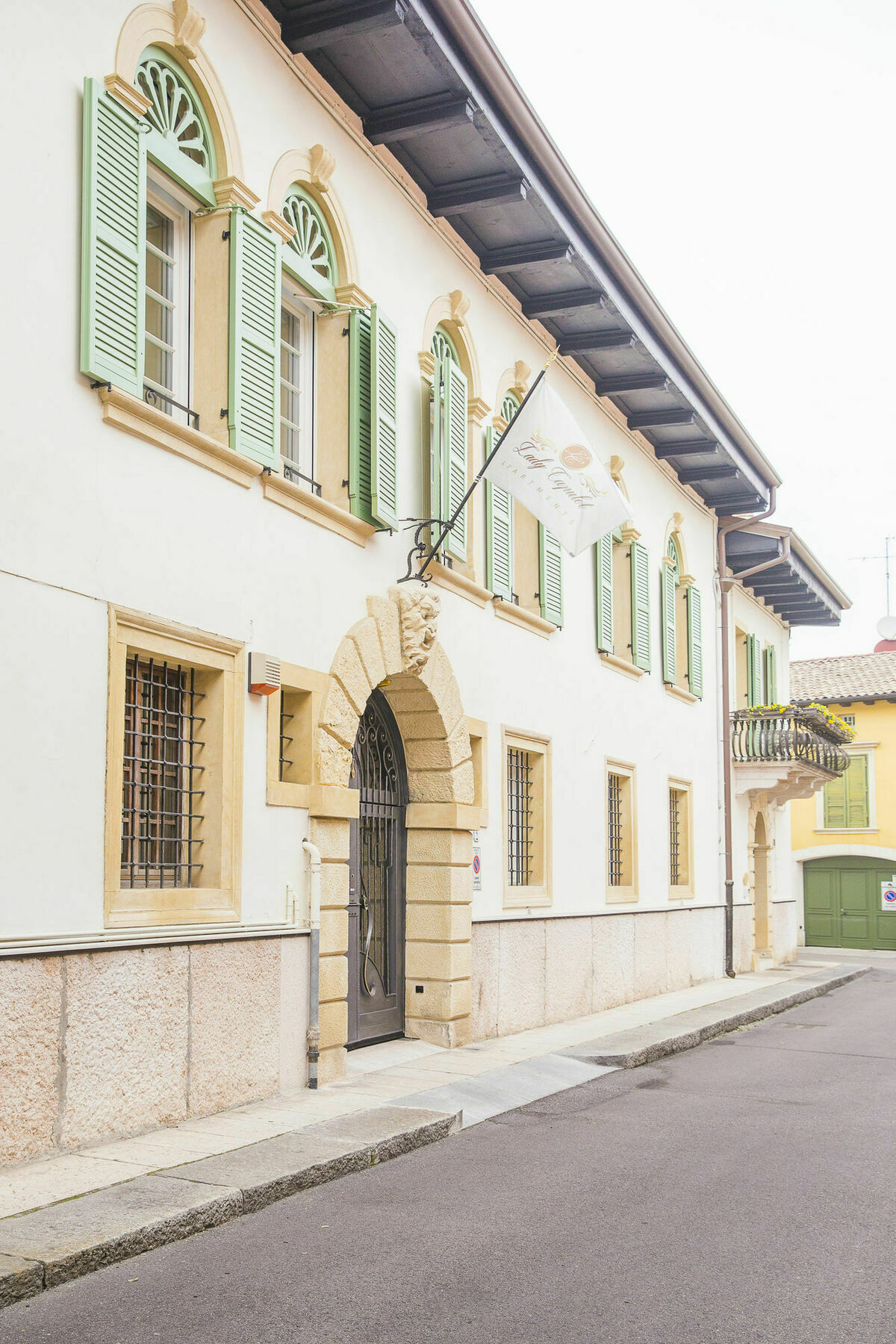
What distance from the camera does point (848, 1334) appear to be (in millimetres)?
4676

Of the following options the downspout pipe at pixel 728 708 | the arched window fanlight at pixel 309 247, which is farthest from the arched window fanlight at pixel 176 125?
the downspout pipe at pixel 728 708

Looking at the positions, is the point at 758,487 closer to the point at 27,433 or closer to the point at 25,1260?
the point at 27,433

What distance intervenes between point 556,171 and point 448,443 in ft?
8.59

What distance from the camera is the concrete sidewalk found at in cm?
550

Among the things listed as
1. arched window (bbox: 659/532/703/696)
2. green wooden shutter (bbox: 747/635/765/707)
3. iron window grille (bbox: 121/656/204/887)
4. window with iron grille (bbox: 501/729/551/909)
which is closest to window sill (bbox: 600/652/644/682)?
arched window (bbox: 659/532/703/696)

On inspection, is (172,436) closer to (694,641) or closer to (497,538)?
(497,538)

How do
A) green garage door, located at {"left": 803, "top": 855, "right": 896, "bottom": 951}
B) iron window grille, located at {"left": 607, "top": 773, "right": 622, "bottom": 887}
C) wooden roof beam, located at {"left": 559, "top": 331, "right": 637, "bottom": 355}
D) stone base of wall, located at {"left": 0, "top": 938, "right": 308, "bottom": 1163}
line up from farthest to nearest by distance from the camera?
green garage door, located at {"left": 803, "top": 855, "right": 896, "bottom": 951} < iron window grille, located at {"left": 607, "top": 773, "right": 622, "bottom": 887} < wooden roof beam, located at {"left": 559, "top": 331, "right": 637, "bottom": 355} < stone base of wall, located at {"left": 0, "top": 938, "right": 308, "bottom": 1163}

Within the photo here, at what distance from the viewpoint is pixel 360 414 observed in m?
10.4

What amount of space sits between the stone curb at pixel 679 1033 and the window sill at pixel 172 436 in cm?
577

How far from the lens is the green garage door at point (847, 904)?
33.8m

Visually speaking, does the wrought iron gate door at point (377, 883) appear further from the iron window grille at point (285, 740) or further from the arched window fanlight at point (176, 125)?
the arched window fanlight at point (176, 125)

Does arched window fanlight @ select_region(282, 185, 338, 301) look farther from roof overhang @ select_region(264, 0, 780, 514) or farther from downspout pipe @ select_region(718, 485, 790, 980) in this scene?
downspout pipe @ select_region(718, 485, 790, 980)

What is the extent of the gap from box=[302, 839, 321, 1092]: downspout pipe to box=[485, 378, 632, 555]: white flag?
348 centimetres

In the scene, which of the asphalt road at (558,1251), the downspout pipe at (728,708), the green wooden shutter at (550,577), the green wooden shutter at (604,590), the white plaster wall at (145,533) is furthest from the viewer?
the downspout pipe at (728,708)
